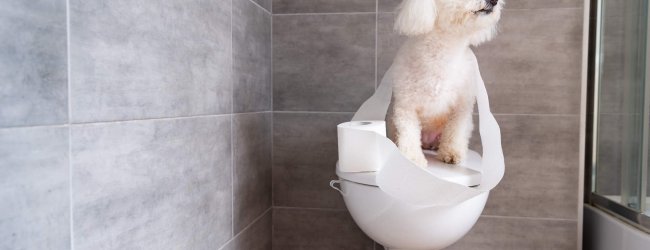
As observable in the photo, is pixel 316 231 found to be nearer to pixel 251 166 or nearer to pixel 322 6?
pixel 251 166

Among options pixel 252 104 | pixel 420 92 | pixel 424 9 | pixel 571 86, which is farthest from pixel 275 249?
pixel 571 86

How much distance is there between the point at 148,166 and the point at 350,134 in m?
0.47

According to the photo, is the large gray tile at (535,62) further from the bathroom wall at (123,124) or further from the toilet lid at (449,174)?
the bathroom wall at (123,124)

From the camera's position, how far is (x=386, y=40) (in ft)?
5.49

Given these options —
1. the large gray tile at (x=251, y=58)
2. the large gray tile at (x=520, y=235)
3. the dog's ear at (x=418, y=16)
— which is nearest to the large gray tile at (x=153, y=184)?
the large gray tile at (x=251, y=58)

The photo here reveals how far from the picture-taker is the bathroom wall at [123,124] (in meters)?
0.61

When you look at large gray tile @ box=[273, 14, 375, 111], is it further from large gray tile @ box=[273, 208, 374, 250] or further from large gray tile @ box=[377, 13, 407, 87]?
large gray tile @ box=[273, 208, 374, 250]

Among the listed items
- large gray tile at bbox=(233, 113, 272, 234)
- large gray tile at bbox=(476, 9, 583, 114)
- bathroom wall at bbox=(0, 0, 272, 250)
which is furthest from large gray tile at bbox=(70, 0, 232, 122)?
large gray tile at bbox=(476, 9, 583, 114)

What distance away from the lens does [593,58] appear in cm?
162

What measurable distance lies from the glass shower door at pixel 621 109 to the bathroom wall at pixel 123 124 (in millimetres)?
1217

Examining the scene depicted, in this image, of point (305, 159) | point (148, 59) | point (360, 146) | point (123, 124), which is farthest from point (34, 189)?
point (305, 159)

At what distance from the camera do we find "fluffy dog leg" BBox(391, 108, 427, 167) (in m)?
1.15

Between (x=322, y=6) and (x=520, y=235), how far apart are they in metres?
1.12

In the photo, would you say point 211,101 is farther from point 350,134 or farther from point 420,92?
point 420,92
